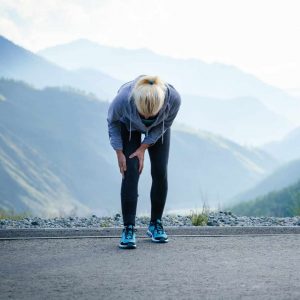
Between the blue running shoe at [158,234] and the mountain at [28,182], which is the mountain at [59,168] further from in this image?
the blue running shoe at [158,234]

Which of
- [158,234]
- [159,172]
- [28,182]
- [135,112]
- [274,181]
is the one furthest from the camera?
[274,181]

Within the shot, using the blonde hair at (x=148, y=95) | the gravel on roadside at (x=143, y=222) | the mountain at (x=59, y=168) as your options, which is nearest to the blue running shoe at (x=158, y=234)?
the blonde hair at (x=148, y=95)

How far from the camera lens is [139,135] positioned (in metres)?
5.34

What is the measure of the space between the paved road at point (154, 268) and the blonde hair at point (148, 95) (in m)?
1.23

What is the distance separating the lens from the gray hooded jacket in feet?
16.4

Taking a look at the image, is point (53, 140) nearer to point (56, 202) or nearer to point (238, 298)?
point (56, 202)

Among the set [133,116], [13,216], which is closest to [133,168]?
[133,116]

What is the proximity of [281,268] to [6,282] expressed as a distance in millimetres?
2022

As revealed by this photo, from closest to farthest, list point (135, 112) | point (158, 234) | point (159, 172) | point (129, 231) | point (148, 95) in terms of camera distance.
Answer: point (148, 95) < point (135, 112) < point (129, 231) < point (159, 172) < point (158, 234)

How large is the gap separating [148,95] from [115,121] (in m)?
0.64

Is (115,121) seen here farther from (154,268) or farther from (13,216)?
(13,216)

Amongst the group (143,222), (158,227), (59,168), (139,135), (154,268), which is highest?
(59,168)

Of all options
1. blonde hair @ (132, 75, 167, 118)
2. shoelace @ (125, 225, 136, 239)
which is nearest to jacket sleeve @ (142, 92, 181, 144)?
blonde hair @ (132, 75, 167, 118)

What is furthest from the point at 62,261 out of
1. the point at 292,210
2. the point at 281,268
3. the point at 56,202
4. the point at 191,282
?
the point at 56,202
